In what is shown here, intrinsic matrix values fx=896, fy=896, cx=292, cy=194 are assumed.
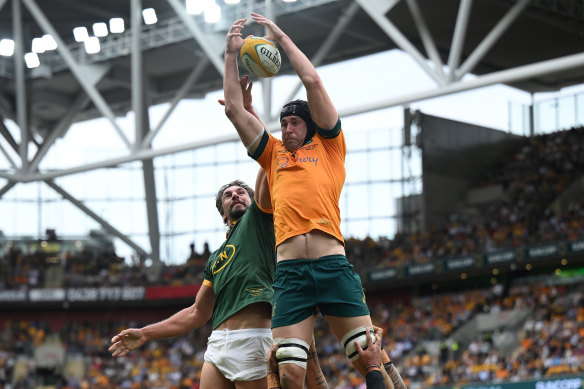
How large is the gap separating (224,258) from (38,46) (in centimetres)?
3080

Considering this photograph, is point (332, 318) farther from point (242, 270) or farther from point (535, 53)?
point (535, 53)

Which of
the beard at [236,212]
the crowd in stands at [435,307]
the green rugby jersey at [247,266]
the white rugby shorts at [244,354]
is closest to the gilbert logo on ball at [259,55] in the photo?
the green rugby jersey at [247,266]

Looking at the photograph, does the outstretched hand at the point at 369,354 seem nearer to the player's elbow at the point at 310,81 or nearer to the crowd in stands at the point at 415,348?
the player's elbow at the point at 310,81

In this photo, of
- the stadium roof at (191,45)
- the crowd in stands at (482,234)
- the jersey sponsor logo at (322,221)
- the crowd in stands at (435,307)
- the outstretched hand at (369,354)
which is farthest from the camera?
the crowd in stands at (482,234)

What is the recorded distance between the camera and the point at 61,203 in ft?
179

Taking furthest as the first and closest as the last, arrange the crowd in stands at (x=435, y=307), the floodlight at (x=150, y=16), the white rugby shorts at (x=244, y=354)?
the floodlight at (x=150, y=16) → the crowd in stands at (x=435, y=307) → the white rugby shorts at (x=244, y=354)

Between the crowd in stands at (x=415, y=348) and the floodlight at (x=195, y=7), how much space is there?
13019 millimetres

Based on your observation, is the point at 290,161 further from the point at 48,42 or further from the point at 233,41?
the point at 48,42

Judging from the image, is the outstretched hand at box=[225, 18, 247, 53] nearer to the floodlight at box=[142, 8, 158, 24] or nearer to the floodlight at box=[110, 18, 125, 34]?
the floodlight at box=[142, 8, 158, 24]

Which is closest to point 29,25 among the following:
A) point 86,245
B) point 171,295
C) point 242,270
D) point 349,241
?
point 171,295

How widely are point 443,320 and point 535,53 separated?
10880mm

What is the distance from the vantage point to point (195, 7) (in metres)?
28.6

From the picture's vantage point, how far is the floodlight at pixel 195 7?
28.4m

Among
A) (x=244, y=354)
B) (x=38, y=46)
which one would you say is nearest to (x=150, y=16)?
(x=38, y=46)
